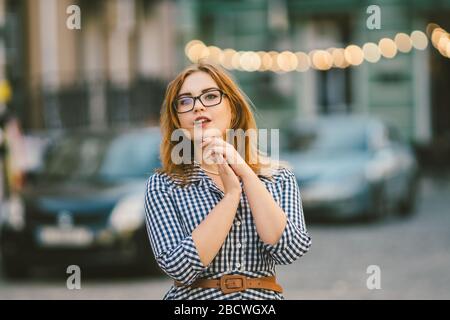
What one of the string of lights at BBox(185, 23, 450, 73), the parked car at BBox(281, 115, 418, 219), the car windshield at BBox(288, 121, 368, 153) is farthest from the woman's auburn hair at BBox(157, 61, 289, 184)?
the string of lights at BBox(185, 23, 450, 73)

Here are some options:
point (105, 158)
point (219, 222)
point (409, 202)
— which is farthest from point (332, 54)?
A: point (219, 222)

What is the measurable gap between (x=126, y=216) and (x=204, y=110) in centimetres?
719

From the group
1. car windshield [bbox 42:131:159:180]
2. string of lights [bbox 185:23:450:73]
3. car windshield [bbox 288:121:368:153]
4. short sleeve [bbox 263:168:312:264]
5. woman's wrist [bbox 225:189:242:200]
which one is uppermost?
string of lights [bbox 185:23:450:73]

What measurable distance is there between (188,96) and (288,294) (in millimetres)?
5961

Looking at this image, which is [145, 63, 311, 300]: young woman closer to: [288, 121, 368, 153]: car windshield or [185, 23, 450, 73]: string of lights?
[288, 121, 368, 153]: car windshield

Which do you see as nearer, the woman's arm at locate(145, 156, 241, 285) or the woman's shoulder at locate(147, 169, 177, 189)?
the woman's arm at locate(145, 156, 241, 285)

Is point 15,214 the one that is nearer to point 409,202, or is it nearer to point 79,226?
point 79,226

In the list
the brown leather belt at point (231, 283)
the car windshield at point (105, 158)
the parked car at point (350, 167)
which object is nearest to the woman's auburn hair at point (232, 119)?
the brown leather belt at point (231, 283)

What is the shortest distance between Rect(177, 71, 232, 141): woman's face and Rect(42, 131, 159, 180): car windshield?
775cm

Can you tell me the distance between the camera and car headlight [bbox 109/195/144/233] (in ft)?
33.6

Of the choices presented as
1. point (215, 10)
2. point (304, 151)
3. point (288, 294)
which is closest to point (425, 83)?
point (215, 10)

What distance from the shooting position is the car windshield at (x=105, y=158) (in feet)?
36.6
